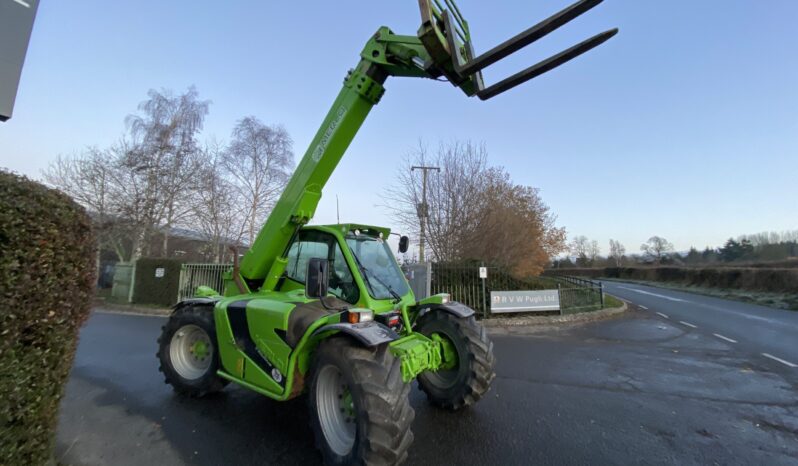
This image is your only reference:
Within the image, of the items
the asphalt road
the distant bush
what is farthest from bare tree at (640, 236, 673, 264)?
the asphalt road

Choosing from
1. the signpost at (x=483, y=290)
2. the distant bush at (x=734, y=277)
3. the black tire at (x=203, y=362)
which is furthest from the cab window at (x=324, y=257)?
the distant bush at (x=734, y=277)

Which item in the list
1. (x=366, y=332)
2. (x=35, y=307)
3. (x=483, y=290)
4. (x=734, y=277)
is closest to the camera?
(x=35, y=307)

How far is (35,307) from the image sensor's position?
85.6 inches

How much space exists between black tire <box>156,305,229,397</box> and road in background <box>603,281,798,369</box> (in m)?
10.7

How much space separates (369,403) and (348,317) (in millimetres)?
804

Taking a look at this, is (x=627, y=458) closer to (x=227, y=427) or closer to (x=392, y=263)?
(x=392, y=263)

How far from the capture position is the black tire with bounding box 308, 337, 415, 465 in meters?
2.68

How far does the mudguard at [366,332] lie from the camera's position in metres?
2.90

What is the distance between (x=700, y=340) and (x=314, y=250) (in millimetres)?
10996

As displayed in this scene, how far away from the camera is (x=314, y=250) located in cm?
440

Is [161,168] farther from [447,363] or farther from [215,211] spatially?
A: [447,363]

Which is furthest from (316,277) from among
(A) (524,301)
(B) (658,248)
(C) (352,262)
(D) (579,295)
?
(B) (658,248)

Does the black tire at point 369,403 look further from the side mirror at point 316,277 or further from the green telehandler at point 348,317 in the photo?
the side mirror at point 316,277

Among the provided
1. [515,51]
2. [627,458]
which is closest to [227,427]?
[627,458]
